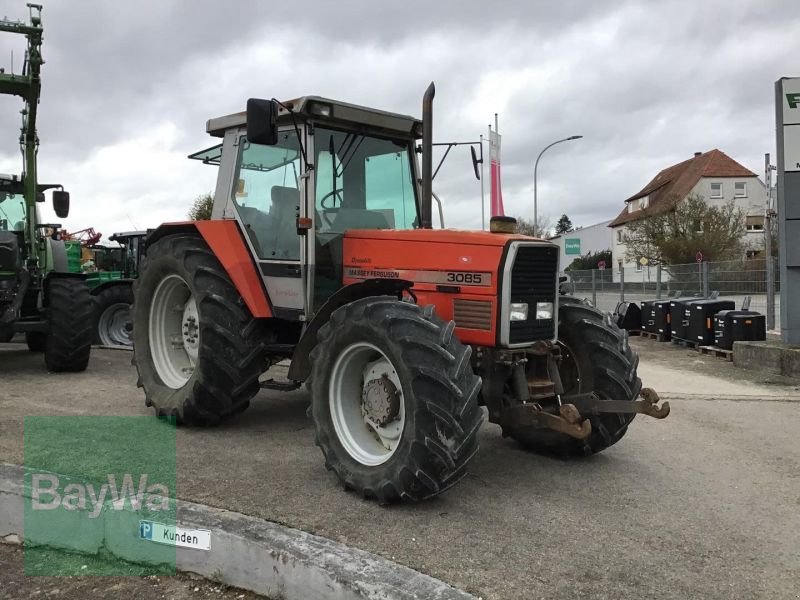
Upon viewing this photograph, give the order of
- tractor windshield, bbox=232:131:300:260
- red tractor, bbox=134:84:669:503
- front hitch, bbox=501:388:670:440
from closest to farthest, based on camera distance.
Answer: red tractor, bbox=134:84:669:503
front hitch, bbox=501:388:670:440
tractor windshield, bbox=232:131:300:260

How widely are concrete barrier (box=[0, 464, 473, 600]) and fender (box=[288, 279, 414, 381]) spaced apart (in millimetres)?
1373

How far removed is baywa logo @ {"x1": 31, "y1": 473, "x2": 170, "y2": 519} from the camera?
3602 mm

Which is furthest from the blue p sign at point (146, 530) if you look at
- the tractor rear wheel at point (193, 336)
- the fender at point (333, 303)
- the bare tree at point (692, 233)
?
the bare tree at point (692, 233)

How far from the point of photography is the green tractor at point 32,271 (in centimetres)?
837

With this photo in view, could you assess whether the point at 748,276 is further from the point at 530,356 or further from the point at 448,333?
the point at 448,333

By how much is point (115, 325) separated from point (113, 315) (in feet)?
0.63

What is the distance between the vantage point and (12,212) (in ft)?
30.7

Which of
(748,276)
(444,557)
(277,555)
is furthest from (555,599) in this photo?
(748,276)

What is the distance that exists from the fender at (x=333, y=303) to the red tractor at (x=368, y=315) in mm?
11

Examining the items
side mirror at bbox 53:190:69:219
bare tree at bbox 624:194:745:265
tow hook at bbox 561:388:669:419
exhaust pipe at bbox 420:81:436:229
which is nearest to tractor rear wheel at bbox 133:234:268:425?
exhaust pipe at bbox 420:81:436:229

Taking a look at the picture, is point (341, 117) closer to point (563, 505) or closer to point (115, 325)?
point (563, 505)

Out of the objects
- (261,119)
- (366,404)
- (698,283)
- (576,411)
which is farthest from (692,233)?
(366,404)

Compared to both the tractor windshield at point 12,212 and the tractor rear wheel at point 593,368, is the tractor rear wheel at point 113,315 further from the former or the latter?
the tractor rear wheel at point 593,368

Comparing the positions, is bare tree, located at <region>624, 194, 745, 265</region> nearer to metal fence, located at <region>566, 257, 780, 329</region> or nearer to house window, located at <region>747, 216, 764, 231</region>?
house window, located at <region>747, 216, 764, 231</region>
